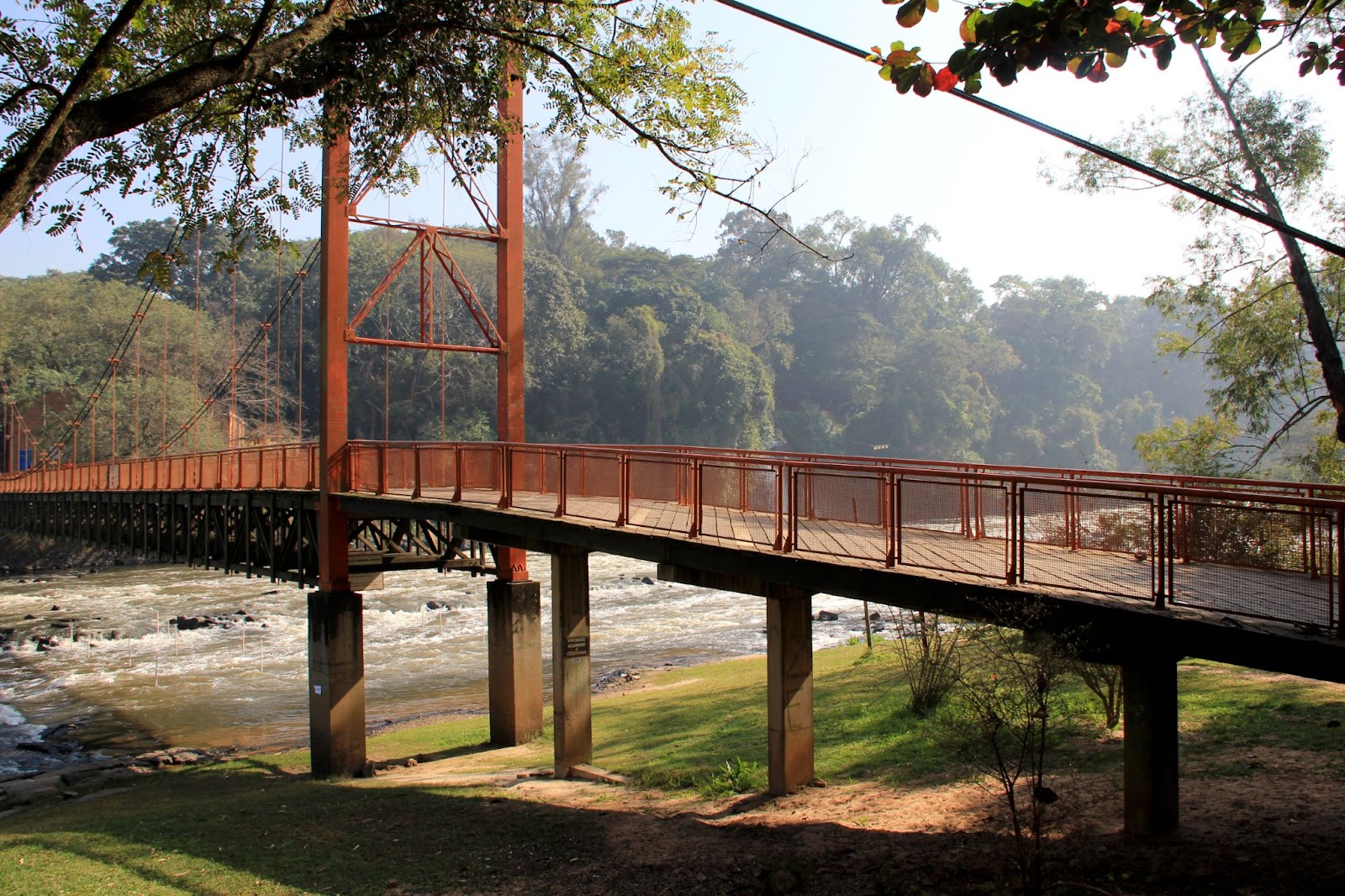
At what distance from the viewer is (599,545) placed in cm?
1085

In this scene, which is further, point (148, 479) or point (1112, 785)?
point (148, 479)

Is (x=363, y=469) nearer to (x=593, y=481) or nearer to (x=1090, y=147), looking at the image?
(x=593, y=481)

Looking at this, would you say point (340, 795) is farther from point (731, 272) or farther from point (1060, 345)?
point (1060, 345)

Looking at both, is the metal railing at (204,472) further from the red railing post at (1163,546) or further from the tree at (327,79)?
the red railing post at (1163,546)

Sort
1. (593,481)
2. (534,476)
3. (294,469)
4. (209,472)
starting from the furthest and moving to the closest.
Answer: (209,472)
(294,469)
(534,476)
(593,481)

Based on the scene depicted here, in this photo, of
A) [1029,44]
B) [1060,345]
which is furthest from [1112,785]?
[1060,345]

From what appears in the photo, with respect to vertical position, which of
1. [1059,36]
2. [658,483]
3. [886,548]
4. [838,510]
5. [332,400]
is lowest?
[886,548]

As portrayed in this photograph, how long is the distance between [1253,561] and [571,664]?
325 inches

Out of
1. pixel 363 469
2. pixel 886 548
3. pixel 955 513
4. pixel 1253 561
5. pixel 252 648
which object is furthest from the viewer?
pixel 252 648

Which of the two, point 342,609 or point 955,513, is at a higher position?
point 955,513

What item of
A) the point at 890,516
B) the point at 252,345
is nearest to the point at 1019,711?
the point at 890,516

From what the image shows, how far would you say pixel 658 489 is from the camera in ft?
40.5

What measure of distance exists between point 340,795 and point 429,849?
3.63 metres

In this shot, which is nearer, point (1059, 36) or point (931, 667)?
point (1059, 36)
